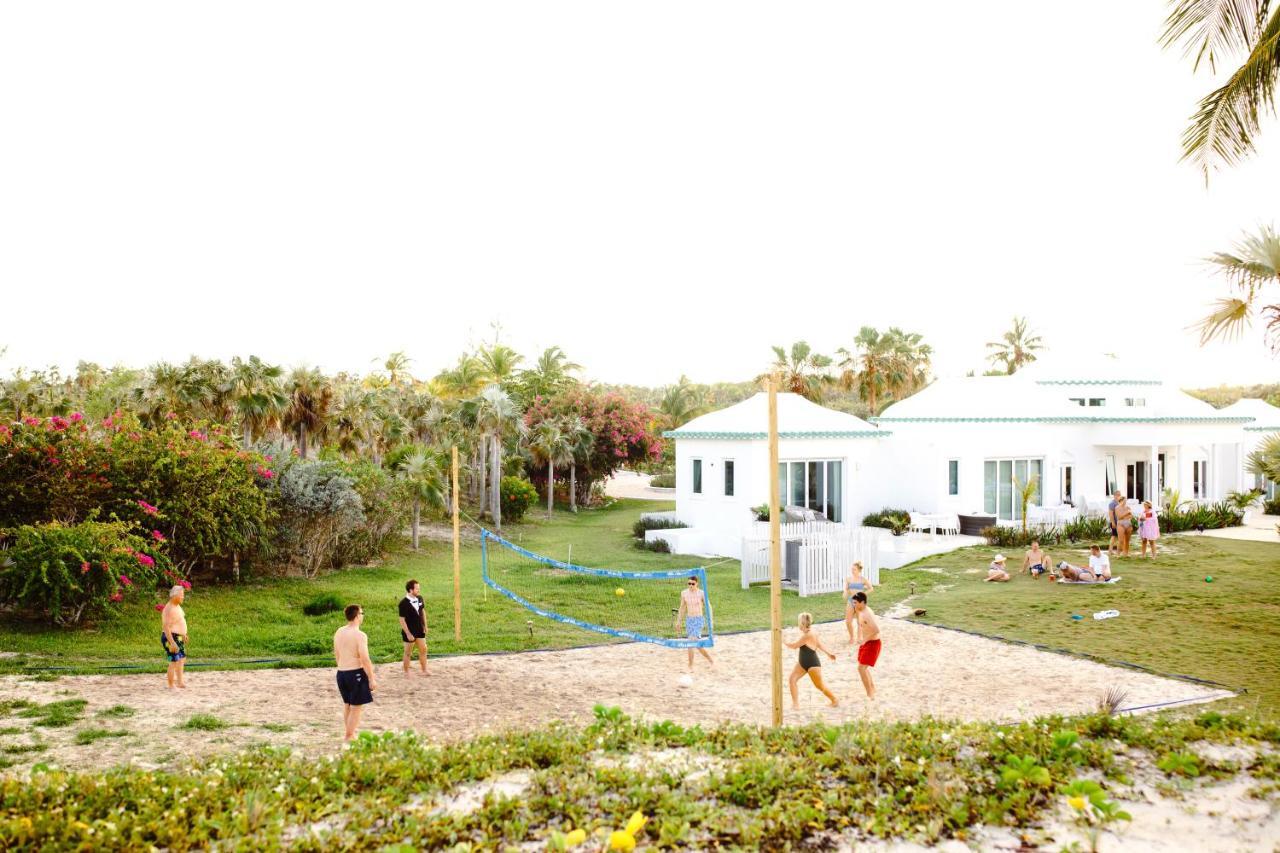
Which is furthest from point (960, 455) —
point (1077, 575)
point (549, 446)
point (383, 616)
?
point (383, 616)

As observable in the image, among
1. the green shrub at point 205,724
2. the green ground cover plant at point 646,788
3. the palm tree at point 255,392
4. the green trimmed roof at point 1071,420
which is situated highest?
the palm tree at point 255,392

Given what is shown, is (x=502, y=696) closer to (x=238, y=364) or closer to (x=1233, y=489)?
(x=238, y=364)

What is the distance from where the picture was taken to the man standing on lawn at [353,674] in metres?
9.34

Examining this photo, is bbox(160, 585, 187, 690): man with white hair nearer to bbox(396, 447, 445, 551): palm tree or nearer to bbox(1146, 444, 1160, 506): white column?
bbox(396, 447, 445, 551): palm tree

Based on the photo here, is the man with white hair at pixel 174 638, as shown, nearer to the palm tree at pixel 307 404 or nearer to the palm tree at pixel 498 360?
the palm tree at pixel 307 404

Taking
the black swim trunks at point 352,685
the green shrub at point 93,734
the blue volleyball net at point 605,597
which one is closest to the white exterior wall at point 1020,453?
the blue volleyball net at point 605,597

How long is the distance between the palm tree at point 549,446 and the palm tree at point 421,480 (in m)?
10.2

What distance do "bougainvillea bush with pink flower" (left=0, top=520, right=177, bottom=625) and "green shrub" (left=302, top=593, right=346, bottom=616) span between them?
2.64m

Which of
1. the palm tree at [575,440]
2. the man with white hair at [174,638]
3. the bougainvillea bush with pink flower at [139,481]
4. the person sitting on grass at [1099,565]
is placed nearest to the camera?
the man with white hair at [174,638]

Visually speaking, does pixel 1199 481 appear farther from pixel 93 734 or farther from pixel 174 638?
pixel 93 734

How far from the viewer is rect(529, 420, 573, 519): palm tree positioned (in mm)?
36188

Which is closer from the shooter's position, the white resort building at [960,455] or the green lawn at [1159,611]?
the green lawn at [1159,611]

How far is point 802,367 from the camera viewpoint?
4328 centimetres

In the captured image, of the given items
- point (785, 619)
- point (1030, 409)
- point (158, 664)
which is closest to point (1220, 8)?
point (785, 619)
